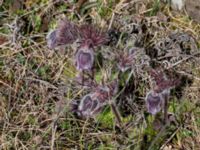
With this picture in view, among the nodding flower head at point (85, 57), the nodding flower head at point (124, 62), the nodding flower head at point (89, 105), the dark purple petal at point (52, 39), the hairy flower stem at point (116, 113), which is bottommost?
the hairy flower stem at point (116, 113)

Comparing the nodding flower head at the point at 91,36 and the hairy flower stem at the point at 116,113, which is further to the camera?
the hairy flower stem at the point at 116,113

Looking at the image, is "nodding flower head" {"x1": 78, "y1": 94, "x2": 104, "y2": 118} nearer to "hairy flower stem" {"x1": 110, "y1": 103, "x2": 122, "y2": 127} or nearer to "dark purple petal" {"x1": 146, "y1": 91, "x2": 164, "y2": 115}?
"hairy flower stem" {"x1": 110, "y1": 103, "x2": 122, "y2": 127}

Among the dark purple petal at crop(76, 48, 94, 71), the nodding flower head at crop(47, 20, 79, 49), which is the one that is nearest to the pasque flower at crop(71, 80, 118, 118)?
the dark purple petal at crop(76, 48, 94, 71)

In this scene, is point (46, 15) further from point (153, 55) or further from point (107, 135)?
point (107, 135)

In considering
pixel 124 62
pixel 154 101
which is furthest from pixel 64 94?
pixel 154 101

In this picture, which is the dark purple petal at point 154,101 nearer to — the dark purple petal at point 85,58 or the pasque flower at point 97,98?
the pasque flower at point 97,98

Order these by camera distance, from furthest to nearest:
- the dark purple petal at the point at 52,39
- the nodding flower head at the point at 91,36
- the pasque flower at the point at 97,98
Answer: the dark purple petal at the point at 52,39 → the pasque flower at the point at 97,98 → the nodding flower head at the point at 91,36

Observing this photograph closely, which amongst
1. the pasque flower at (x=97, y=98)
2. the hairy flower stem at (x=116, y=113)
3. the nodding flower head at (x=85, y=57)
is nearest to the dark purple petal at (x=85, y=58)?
the nodding flower head at (x=85, y=57)
